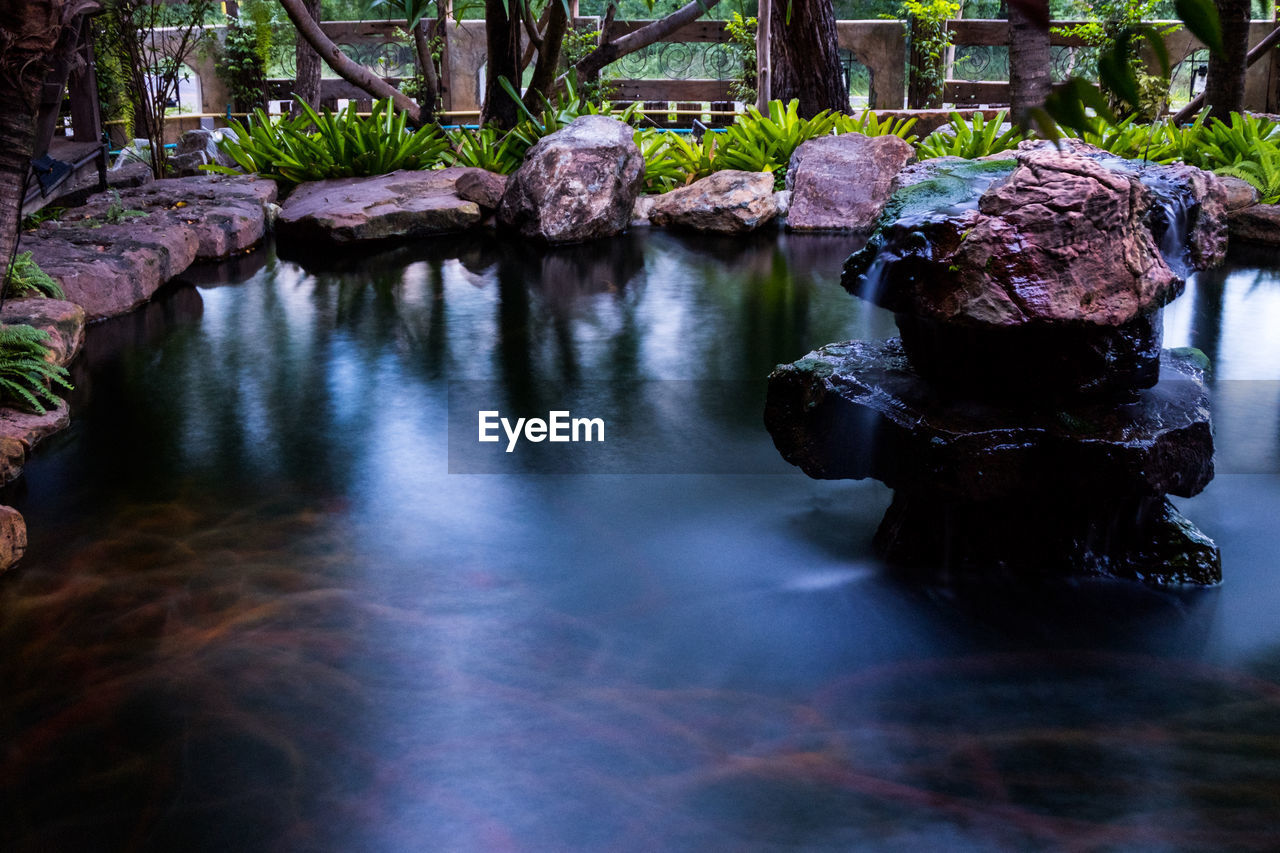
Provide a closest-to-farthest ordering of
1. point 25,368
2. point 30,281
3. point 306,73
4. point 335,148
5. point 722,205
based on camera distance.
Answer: point 25,368, point 30,281, point 722,205, point 335,148, point 306,73

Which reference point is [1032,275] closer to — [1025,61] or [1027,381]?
[1027,381]

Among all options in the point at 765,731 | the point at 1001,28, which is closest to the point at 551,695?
the point at 765,731

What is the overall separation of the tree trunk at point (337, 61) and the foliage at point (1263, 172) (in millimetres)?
8250

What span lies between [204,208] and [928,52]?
38.8 ft

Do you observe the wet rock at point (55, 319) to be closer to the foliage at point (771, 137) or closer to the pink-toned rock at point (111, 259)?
the pink-toned rock at point (111, 259)

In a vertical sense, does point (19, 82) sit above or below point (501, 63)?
below

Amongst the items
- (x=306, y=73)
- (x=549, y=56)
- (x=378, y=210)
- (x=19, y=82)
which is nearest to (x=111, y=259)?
(x=378, y=210)

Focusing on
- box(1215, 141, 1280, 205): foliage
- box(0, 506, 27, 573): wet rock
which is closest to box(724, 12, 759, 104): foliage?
box(1215, 141, 1280, 205): foliage

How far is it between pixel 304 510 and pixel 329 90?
55.2 ft

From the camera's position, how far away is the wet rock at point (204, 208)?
893 cm

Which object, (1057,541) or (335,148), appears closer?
(1057,541)

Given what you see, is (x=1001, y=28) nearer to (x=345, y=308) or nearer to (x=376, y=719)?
(x=345, y=308)

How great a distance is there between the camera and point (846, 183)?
10.7 metres

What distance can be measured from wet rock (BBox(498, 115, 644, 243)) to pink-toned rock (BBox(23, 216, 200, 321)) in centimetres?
298
